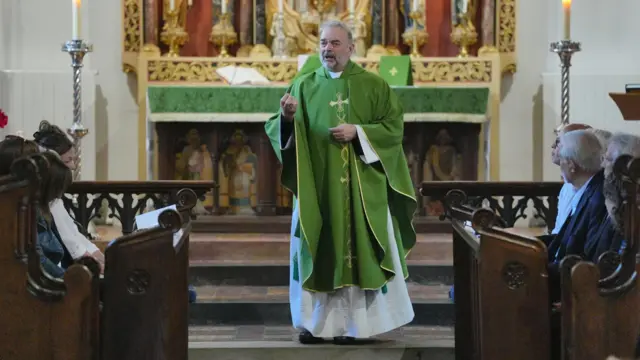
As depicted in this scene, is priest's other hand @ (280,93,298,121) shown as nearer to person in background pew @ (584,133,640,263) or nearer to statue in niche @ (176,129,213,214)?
person in background pew @ (584,133,640,263)

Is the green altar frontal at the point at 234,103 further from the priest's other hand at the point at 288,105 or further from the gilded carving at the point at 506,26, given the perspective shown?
the priest's other hand at the point at 288,105

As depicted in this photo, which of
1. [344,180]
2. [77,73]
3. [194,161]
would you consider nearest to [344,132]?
[344,180]

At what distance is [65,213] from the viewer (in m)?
4.68

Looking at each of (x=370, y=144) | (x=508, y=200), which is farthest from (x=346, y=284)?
(x=508, y=200)

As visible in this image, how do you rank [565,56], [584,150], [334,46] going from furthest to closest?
[565,56] < [334,46] < [584,150]

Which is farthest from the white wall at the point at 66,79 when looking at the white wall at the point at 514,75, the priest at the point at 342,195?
the priest at the point at 342,195

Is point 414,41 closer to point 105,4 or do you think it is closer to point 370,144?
point 105,4

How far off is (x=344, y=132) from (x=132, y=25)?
4.02m

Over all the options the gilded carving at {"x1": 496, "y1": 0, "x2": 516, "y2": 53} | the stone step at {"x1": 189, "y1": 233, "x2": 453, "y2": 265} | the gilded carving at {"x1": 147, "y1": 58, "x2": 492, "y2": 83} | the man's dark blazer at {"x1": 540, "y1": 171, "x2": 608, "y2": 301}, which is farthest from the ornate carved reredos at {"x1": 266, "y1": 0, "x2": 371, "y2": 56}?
the man's dark blazer at {"x1": 540, "y1": 171, "x2": 608, "y2": 301}

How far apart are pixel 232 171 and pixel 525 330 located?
5.00 meters

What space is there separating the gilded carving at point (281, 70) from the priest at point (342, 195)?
3108mm

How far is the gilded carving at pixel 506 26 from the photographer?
877cm

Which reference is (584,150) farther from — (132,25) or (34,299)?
(132,25)

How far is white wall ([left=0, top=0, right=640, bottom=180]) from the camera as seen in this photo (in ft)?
28.1
